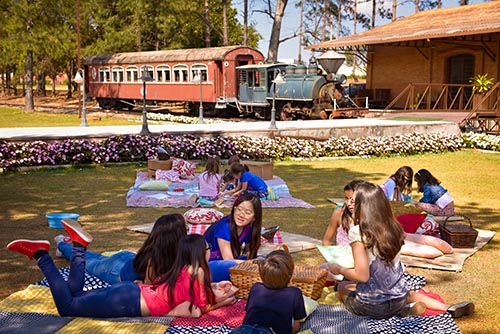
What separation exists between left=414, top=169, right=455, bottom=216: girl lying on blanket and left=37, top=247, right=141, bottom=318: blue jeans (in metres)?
4.48

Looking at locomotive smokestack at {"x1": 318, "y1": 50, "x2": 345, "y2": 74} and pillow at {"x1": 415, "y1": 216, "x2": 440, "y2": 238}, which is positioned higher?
locomotive smokestack at {"x1": 318, "y1": 50, "x2": 345, "y2": 74}

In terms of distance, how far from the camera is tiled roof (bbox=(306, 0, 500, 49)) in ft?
70.4

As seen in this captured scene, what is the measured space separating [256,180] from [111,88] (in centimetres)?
2593

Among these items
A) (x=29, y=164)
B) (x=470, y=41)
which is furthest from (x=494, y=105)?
(x=29, y=164)

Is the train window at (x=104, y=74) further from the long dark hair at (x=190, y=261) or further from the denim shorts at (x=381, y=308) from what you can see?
the denim shorts at (x=381, y=308)

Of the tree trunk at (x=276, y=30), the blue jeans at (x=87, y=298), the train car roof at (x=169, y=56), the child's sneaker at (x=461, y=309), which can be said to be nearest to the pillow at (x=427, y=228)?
the child's sneaker at (x=461, y=309)

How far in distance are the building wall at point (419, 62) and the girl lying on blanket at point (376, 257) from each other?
2089 centimetres

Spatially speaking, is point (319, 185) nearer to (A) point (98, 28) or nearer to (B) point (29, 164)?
(B) point (29, 164)

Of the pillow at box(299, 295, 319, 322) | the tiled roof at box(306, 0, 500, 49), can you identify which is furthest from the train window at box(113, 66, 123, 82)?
the pillow at box(299, 295, 319, 322)

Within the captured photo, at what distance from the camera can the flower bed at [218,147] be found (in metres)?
12.7

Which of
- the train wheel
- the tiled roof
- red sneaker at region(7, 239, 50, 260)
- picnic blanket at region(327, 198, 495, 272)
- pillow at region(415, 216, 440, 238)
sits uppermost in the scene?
the tiled roof

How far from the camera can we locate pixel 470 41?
2416 cm

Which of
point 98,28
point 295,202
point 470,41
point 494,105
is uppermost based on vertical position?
point 98,28

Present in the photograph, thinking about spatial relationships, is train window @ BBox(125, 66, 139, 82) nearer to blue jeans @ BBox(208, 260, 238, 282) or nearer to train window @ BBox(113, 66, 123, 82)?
train window @ BBox(113, 66, 123, 82)
